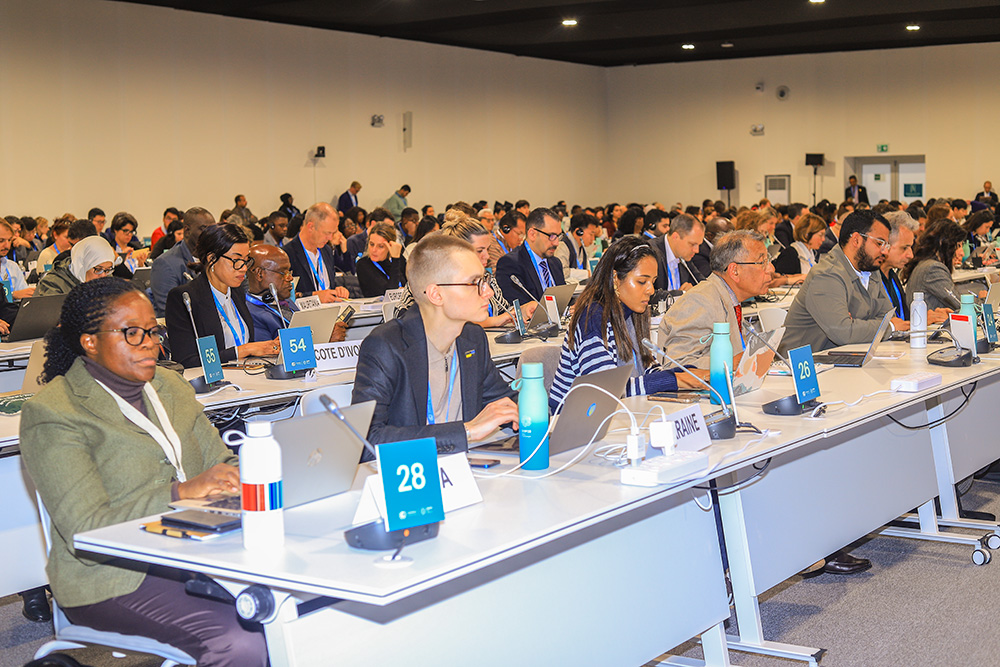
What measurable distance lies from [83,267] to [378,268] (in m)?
2.27

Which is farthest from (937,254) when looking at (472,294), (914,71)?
(914,71)

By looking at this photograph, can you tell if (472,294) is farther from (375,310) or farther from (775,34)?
(775,34)

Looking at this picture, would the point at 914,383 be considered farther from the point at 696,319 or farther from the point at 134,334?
the point at 134,334

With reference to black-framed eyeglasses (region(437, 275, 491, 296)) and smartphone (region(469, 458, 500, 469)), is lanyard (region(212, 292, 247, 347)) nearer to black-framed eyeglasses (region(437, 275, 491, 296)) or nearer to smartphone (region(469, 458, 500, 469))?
black-framed eyeglasses (region(437, 275, 491, 296))

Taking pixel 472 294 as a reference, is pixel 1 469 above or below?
below

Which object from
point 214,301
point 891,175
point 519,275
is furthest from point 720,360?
point 891,175

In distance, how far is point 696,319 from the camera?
3.67 m

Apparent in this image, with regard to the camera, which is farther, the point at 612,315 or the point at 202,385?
the point at 202,385

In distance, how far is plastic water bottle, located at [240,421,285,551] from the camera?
1.76 m

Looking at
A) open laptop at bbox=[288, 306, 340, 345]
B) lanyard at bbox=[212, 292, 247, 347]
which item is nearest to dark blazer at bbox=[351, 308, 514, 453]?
open laptop at bbox=[288, 306, 340, 345]

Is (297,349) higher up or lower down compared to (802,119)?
lower down

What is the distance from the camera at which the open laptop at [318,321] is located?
425 cm

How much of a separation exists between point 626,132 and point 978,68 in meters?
6.69

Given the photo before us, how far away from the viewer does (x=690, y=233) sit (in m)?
6.81
